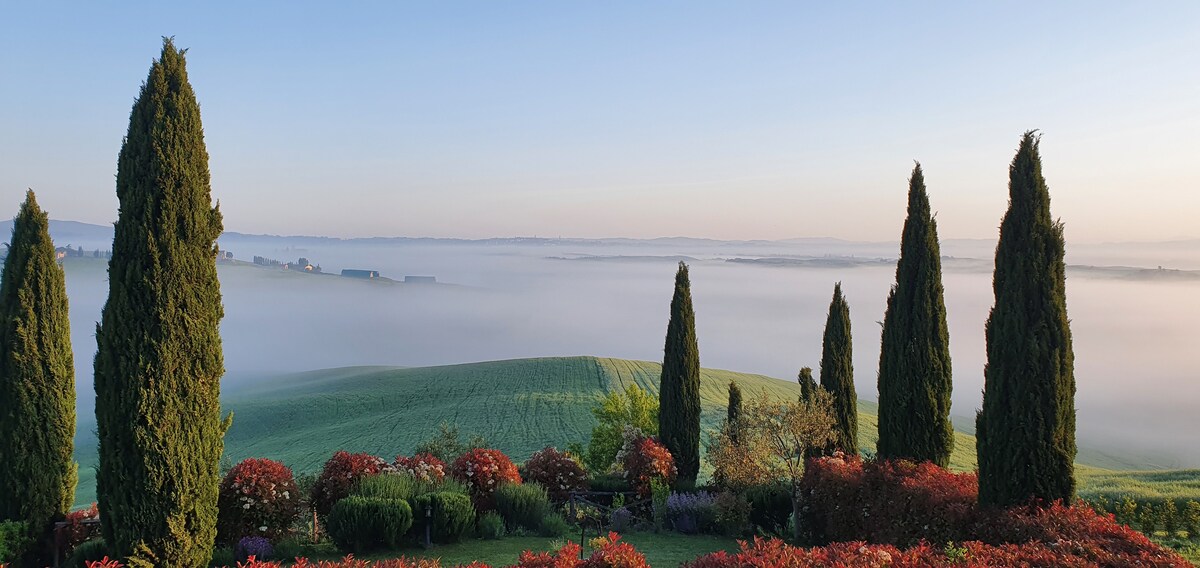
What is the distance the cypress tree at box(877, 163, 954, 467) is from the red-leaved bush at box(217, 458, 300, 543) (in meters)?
11.2

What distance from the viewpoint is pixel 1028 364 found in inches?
377

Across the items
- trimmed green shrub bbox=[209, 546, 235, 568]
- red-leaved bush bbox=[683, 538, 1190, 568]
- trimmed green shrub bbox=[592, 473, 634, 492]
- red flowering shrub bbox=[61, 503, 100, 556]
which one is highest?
red-leaved bush bbox=[683, 538, 1190, 568]

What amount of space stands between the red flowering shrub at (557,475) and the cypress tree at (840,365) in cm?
723

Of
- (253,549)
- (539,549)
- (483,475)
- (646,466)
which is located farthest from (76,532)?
(646,466)

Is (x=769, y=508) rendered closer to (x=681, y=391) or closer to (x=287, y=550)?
(x=681, y=391)

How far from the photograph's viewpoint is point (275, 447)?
144 feet

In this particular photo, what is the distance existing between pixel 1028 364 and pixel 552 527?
876 cm

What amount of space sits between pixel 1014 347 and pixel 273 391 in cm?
7961

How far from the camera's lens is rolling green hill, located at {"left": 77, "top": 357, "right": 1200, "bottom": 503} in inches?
1626

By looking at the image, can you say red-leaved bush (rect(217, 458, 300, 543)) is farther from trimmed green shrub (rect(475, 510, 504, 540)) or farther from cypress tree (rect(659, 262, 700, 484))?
cypress tree (rect(659, 262, 700, 484))

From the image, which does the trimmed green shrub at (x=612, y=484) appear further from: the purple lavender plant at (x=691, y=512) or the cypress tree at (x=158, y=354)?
the cypress tree at (x=158, y=354)

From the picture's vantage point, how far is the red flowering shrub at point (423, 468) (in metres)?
14.2

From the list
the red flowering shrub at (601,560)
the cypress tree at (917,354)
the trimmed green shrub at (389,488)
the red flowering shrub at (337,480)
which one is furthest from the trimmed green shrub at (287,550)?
the cypress tree at (917,354)

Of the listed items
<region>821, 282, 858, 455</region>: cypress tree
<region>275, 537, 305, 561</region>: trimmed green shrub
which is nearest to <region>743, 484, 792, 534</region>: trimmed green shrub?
<region>821, 282, 858, 455</region>: cypress tree
